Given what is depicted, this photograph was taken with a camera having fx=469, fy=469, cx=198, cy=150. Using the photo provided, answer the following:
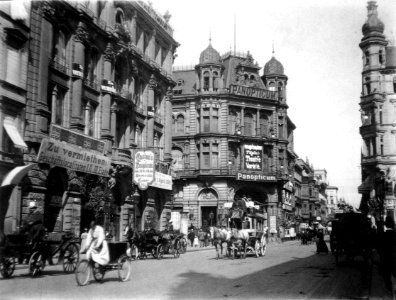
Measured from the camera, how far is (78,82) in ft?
94.0

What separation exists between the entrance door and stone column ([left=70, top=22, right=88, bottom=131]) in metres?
31.5

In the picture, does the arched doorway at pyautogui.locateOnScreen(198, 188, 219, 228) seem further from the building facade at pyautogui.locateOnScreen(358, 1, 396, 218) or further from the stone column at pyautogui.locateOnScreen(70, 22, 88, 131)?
the stone column at pyautogui.locateOnScreen(70, 22, 88, 131)

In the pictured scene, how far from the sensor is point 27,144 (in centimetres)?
2319

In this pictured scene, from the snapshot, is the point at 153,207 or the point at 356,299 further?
the point at 153,207

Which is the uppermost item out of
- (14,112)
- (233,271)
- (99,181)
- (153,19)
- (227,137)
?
(153,19)

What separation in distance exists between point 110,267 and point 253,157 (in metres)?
47.6

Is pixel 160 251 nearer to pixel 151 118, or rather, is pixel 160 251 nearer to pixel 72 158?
pixel 72 158

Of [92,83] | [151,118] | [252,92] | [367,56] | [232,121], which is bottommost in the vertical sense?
[151,118]

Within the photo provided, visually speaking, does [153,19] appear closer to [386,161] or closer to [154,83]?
[154,83]

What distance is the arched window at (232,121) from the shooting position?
Answer: 197 feet

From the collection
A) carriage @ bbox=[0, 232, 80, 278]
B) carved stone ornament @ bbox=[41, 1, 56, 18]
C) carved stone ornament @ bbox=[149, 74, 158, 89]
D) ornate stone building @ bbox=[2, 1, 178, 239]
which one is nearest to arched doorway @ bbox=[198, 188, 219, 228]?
ornate stone building @ bbox=[2, 1, 178, 239]

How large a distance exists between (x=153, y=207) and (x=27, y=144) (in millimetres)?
18043

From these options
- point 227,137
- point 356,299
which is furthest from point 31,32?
point 227,137

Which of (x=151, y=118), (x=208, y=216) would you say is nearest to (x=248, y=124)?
(x=208, y=216)
